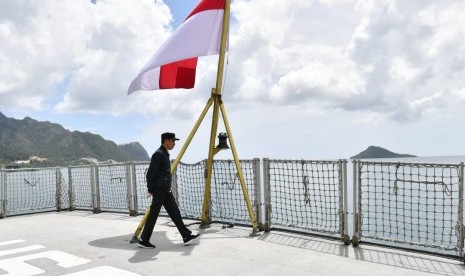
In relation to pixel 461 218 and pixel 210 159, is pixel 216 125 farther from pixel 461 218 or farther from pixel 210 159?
pixel 461 218

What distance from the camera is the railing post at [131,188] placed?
10.4 meters

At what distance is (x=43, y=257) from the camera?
20.5 ft

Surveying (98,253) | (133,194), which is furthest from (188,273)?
(133,194)

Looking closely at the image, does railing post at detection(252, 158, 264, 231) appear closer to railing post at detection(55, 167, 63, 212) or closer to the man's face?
the man's face

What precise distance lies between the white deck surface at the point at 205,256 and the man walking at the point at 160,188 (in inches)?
8.7

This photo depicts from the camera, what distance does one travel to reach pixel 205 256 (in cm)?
600

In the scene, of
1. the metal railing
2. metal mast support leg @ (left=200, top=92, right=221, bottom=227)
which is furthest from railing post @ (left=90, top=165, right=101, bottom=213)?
metal mast support leg @ (left=200, top=92, right=221, bottom=227)

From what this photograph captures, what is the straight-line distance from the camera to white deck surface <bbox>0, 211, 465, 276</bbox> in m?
5.28

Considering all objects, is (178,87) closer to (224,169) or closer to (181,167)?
(224,169)

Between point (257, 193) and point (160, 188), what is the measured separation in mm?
1902

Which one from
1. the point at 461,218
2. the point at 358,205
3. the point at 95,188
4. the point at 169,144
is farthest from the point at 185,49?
the point at 95,188

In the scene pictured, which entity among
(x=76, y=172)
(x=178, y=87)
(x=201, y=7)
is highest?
(x=201, y=7)

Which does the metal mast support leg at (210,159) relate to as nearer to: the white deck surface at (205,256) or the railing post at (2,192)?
the white deck surface at (205,256)

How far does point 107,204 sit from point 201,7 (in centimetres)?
655
